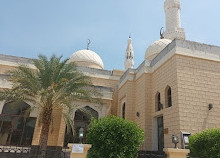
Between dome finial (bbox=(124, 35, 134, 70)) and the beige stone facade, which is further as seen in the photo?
dome finial (bbox=(124, 35, 134, 70))

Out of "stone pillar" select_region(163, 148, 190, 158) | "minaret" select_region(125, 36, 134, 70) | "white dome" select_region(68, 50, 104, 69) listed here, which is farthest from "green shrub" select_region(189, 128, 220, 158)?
"minaret" select_region(125, 36, 134, 70)

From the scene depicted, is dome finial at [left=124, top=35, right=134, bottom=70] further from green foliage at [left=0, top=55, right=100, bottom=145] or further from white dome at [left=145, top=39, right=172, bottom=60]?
green foliage at [left=0, top=55, right=100, bottom=145]

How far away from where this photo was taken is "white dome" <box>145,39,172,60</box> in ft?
54.1

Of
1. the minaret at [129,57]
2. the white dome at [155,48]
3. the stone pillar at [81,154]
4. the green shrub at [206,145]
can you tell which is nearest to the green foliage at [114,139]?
the stone pillar at [81,154]

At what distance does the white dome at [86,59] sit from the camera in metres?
20.3

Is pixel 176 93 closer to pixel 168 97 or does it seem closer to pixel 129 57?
pixel 168 97

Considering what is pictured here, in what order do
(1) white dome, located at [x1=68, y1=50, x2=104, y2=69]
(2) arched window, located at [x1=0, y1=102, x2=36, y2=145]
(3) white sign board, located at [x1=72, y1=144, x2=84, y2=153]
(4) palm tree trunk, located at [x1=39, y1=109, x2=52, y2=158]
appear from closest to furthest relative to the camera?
(3) white sign board, located at [x1=72, y1=144, x2=84, y2=153] < (4) palm tree trunk, located at [x1=39, y1=109, x2=52, y2=158] < (2) arched window, located at [x1=0, y1=102, x2=36, y2=145] < (1) white dome, located at [x1=68, y1=50, x2=104, y2=69]

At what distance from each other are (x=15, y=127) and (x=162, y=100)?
30.8 feet

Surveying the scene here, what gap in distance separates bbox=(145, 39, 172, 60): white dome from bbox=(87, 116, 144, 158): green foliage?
10021mm

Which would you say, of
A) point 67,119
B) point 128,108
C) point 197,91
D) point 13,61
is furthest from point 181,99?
point 13,61

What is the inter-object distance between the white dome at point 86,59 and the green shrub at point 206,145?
1447 centimetres

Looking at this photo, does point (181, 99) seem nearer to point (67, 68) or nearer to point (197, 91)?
point (197, 91)

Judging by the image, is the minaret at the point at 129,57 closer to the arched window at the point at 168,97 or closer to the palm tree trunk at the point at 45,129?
the arched window at the point at 168,97

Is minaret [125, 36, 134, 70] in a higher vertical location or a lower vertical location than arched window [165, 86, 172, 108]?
higher
